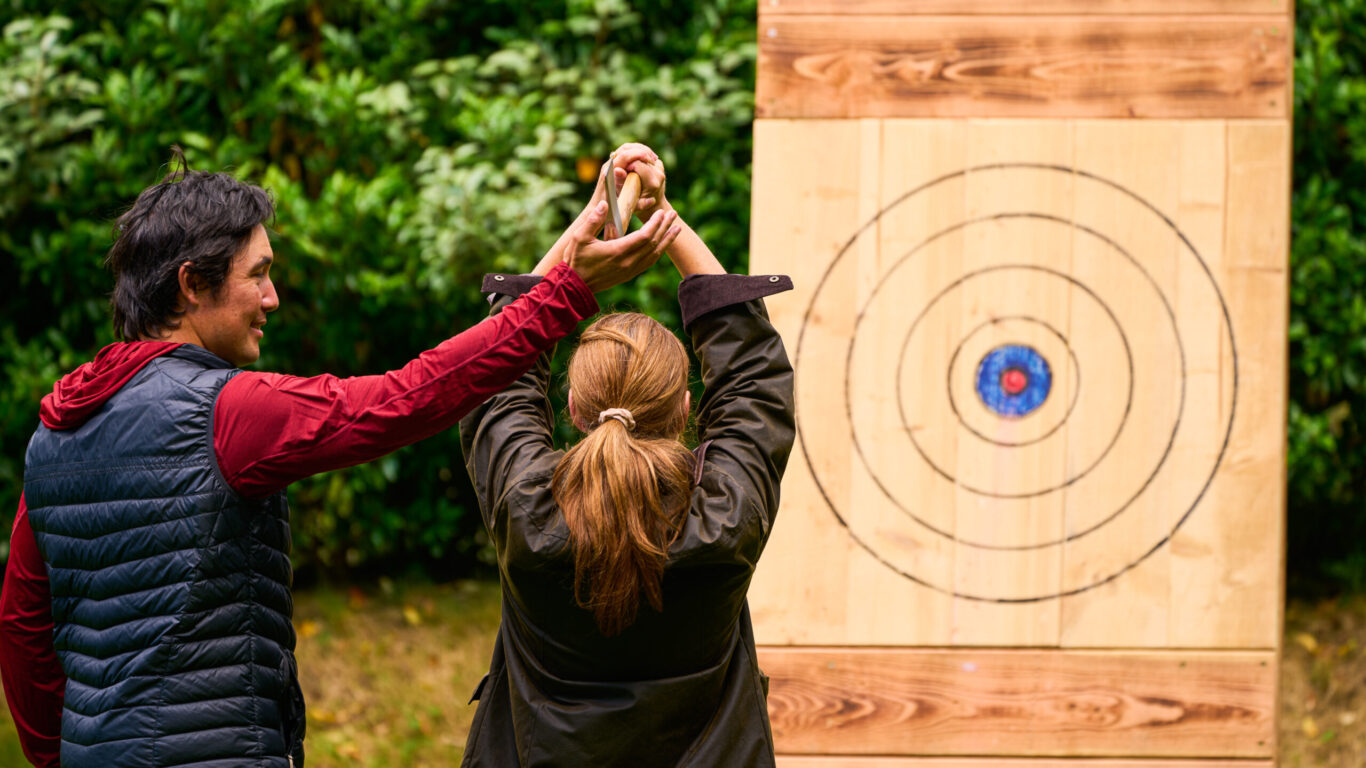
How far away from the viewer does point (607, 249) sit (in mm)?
1668

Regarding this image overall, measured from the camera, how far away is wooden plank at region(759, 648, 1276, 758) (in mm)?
2904

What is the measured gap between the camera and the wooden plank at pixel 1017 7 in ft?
9.80

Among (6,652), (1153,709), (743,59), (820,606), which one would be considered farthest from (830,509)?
(743,59)

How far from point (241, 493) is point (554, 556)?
1.37ft

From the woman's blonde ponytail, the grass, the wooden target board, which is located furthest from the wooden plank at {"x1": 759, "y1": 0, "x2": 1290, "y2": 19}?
the grass

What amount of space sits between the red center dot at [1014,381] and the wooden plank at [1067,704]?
59cm

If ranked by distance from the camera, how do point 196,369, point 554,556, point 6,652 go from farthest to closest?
1. point 6,652
2. point 196,369
3. point 554,556

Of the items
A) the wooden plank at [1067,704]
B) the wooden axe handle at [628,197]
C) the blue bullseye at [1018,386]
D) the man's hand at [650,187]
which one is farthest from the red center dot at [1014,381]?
the wooden axe handle at [628,197]

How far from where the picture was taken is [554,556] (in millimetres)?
1568

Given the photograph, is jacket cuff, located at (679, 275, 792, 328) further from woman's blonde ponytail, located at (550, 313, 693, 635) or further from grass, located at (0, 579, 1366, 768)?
grass, located at (0, 579, 1366, 768)

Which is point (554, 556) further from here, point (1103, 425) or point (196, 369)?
point (1103, 425)

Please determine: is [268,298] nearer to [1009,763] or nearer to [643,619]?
[643,619]

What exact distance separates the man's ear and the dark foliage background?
235 cm

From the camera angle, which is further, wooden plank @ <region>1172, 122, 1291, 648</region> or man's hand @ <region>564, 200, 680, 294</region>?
wooden plank @ <region>1172, 122, 1291, 648</region>
